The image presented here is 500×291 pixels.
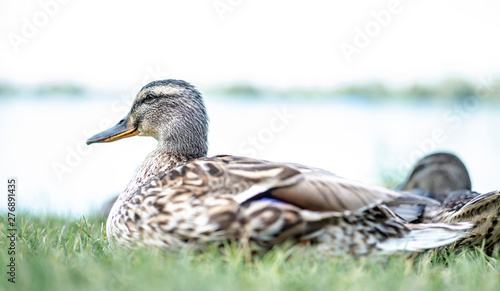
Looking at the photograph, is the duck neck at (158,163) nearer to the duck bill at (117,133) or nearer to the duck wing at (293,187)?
the duck bill at (117,133)

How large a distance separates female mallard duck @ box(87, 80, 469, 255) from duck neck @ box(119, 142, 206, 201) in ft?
1.20

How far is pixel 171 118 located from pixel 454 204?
1996 millimetres

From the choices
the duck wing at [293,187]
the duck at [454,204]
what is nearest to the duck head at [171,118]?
the duck wing at [293,187]

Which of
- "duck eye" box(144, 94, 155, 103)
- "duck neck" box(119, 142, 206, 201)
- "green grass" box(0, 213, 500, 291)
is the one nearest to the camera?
"green grass" box(0, 213, 500, 291)

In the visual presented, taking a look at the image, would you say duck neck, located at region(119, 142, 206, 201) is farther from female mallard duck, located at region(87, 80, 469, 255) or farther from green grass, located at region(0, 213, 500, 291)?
green grass, located at region(0, 213, 500, 291)

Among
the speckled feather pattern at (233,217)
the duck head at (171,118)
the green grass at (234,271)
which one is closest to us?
the green grass at (234,271)

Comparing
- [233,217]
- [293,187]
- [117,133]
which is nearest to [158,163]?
[117,133]

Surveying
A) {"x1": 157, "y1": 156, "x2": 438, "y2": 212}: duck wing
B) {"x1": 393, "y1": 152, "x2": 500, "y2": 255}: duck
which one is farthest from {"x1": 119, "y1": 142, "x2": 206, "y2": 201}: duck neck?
{"x1": 393, "y1": 152, "x2": 500, "y2": 255}: duck

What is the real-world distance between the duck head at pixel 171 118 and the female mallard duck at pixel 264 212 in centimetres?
66

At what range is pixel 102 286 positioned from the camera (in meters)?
2.39

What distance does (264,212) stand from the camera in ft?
9.42

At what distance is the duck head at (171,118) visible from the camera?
3.98m

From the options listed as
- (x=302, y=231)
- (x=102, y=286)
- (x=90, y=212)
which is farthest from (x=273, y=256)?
(x=90, y=212)

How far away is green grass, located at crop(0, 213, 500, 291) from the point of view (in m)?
2.42
